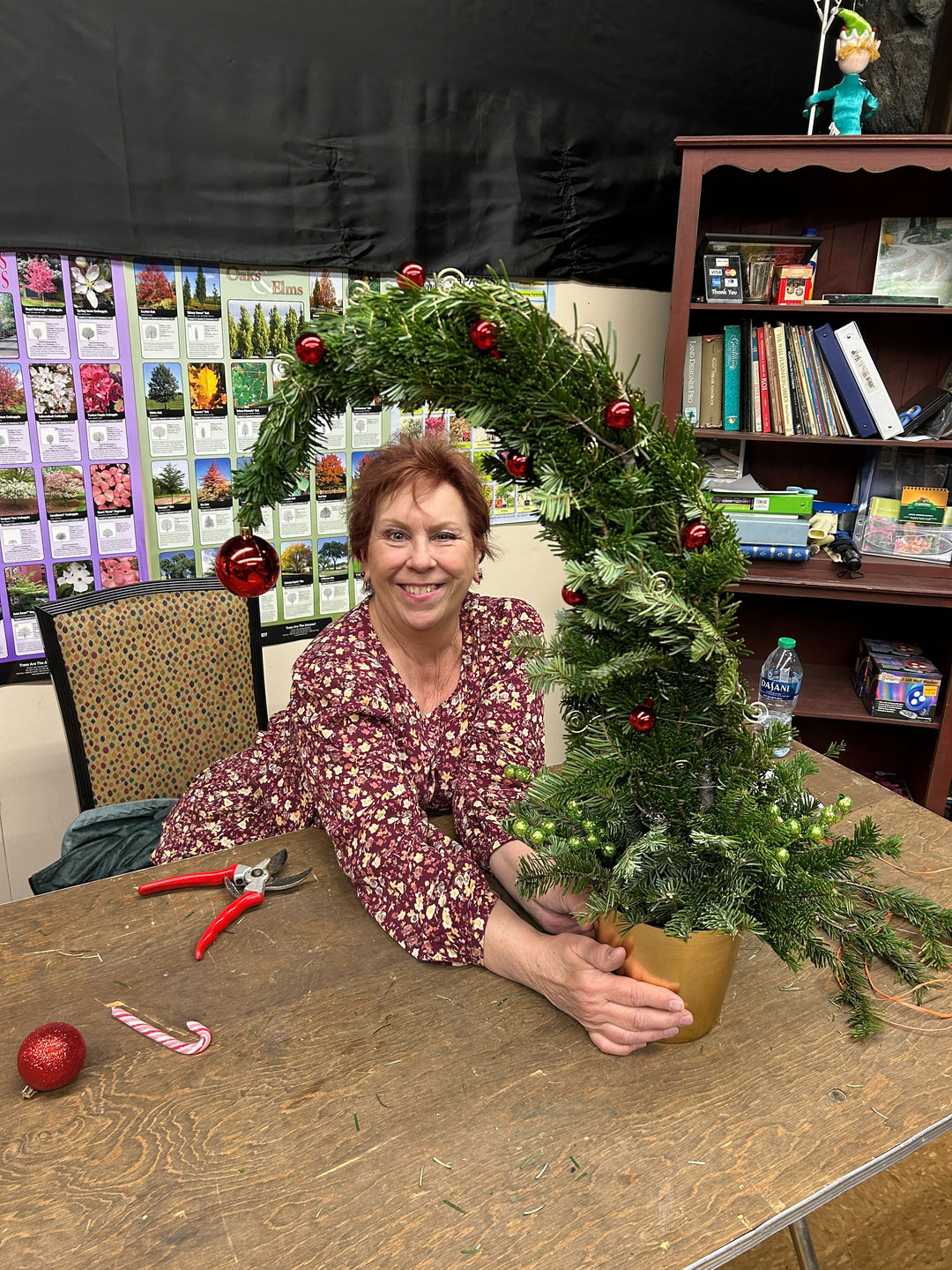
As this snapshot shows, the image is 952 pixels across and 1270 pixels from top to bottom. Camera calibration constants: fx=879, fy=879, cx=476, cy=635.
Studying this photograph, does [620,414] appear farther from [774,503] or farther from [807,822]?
[774,503]

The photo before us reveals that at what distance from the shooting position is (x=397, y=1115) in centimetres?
86

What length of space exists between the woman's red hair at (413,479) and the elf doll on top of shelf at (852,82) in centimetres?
172

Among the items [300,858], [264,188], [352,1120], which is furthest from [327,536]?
[352,1120]

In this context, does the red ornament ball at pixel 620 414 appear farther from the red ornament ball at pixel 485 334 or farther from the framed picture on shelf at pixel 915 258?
the framed picture on shelf at pixel 915 258

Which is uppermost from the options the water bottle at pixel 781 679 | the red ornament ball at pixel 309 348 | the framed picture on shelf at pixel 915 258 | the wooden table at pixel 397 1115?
the framed picture on shelf at pixel 915 258

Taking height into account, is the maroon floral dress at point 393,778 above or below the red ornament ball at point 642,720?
below

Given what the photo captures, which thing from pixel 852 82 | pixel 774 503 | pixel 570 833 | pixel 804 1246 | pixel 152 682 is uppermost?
pixel 852 82

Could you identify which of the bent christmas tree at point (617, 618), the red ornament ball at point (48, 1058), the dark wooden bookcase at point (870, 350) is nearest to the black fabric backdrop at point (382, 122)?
the dark wooden bookcase at point (870, 350)

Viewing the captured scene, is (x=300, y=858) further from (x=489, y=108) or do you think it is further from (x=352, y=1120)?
(x=489, y=108)

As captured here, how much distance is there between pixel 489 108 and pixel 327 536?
126 centimetres

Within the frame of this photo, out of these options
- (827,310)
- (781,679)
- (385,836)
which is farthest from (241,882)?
(827,310)

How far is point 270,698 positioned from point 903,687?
1.88m

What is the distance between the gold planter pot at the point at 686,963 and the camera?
891mm

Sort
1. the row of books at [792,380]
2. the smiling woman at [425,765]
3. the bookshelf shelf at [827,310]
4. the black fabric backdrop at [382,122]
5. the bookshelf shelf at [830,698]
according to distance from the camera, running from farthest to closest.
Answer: the bookshelf shelf at [830,698]
the row of books at [792,380]
the bookshelf shelf at [827,310]
the black fabric backdrop at [382,122]
the smiling woman at [425,765]
